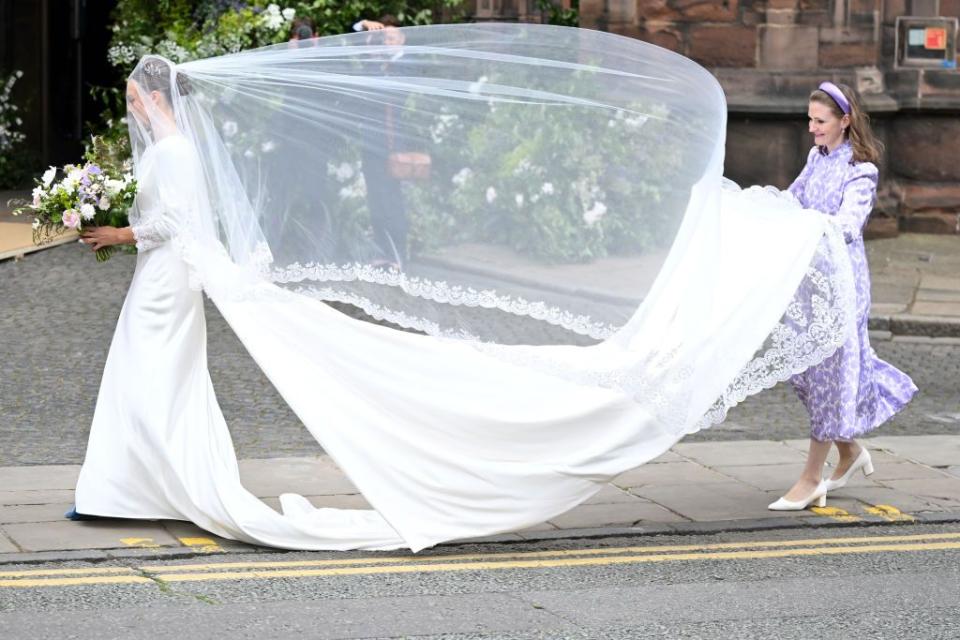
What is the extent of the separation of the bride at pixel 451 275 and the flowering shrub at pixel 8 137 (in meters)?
12.8

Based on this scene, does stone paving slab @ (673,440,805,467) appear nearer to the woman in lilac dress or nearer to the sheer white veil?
the woman in lilac dress

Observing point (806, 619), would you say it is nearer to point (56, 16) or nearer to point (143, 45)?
point (143, 45)

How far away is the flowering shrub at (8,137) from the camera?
62.7 ft

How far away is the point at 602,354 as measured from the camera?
6.89 m

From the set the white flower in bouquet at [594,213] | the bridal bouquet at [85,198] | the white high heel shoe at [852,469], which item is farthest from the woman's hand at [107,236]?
the white high heel shoe at [852,469]

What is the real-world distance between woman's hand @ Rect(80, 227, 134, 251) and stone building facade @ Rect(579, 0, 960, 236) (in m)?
10.4

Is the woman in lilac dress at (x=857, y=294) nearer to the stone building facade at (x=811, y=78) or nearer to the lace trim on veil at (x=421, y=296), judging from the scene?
the lace trim on veil at (x=421, y=296)

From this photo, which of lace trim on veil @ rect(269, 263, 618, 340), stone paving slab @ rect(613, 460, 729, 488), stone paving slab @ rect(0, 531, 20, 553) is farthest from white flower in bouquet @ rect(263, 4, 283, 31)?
stone paving slab @ rect(0, 531, 20, 553)

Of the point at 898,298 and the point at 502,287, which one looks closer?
the point at 502,287

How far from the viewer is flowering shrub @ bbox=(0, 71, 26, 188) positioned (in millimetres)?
19125

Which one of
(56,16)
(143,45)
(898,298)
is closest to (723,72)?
(898,298)

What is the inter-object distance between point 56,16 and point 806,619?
1753cm

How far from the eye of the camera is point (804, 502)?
7.85 m

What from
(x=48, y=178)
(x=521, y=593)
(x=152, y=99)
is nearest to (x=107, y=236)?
(x=48, y=178)
